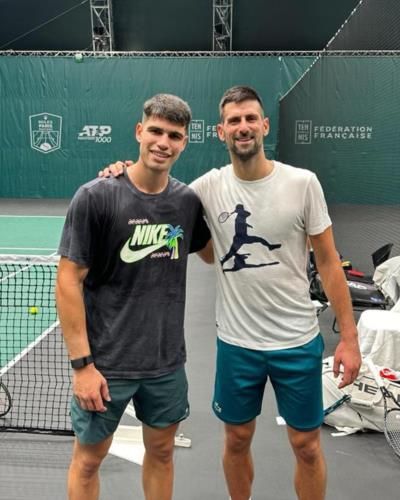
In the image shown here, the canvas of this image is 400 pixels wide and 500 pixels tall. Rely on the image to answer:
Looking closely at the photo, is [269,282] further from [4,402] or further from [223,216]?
[4,402]

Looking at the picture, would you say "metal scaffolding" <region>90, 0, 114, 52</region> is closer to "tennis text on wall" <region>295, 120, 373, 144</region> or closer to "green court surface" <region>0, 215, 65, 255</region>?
"green court surface" <region>0, 215, 65, 255</region>

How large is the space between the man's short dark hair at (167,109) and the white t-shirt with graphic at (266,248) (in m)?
Answer: 0.29

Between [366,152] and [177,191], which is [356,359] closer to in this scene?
[177,191]

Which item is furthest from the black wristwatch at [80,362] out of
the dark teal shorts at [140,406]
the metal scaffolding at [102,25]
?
the metal scaffolding at [102,25]

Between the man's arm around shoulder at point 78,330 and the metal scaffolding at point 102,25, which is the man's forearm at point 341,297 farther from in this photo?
the metal scaffolding at point 102,25

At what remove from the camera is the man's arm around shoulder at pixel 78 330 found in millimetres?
1489

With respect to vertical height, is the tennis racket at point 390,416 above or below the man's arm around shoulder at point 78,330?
below

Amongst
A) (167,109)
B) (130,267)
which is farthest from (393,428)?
(167,109)

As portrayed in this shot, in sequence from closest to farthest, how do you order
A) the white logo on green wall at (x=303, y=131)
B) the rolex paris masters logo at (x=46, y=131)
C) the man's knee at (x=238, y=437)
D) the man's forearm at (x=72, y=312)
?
the man's forearm at (x=72, y=312), the man's knee at (x=238, y=437), the white logo on green wall at (x=303, y=131), the rolex paris masters logo at (x=46, y=131)

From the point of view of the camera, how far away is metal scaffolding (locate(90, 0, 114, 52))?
13164 millimetres

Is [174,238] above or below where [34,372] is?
above

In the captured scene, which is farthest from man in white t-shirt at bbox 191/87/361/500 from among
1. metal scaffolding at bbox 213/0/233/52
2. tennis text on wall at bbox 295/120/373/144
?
metal scaffolding at bbox 213/0/233/52

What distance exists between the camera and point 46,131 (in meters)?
12.9

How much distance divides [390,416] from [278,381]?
1.23 meters
